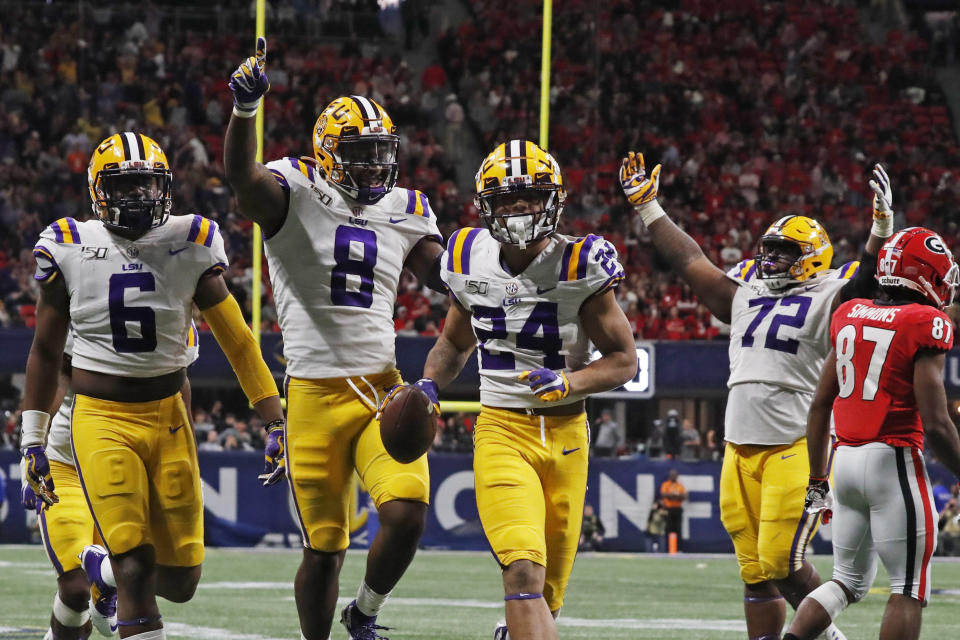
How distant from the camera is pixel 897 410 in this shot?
5.39m

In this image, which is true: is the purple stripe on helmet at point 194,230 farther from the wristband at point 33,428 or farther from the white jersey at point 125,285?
the wristband at point 33,428

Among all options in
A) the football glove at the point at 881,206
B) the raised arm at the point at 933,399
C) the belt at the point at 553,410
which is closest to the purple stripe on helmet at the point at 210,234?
the belt at the point at 553,410

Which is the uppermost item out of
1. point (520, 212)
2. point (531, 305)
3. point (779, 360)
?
point (520, 212)

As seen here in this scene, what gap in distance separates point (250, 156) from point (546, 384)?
1283 mm

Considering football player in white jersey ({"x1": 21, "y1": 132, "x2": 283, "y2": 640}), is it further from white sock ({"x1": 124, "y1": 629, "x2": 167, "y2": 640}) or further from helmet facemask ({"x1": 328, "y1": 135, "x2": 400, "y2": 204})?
helmet facemask ({"x1": 328, "y1": 135, "x2": 400, "y2": 204})

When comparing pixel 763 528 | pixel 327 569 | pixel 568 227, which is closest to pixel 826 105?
pixel 568 227

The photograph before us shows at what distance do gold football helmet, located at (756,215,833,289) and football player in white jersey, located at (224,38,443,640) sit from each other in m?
1.94

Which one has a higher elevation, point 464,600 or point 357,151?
point 357,151

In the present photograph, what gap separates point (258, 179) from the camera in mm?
5301

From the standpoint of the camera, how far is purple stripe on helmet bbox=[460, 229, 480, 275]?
212 inches

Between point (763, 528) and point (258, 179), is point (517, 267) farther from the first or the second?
point (763, 528)

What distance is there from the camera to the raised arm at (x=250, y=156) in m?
5.04

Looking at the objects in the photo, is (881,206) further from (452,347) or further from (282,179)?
(282,179)

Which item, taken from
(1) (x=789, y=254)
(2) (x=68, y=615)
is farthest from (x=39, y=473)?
(1) (x=789, y=254)
